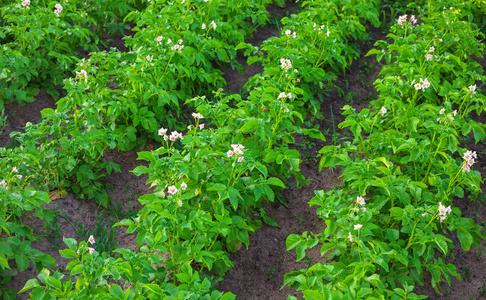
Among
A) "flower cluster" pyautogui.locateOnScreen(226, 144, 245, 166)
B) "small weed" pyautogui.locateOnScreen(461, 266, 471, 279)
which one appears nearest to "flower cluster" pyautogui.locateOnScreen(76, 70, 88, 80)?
"flower cluster" pyautogui.locateOnScreen(226, 144, 245, 166)

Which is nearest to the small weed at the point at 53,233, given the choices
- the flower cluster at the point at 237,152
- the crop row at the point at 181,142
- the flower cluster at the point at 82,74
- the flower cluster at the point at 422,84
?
the crop row at the point at 181,142

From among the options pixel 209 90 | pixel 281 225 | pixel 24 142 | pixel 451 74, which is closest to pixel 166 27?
pixel 209 90

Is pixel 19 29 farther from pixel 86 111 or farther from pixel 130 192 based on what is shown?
pixel 130 192

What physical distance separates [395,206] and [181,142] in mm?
1610

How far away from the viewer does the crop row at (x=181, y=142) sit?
307 centimetres

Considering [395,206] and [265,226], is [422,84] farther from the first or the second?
[265,226]

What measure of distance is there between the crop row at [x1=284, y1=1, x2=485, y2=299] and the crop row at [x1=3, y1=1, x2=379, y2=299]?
427mm

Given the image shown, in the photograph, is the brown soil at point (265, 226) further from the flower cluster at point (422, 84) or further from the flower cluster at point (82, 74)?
the flower cluster at point (422, 84)

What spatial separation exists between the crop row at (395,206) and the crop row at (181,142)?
0.43 meters

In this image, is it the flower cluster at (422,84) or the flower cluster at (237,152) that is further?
the flower cluster at (422,84)

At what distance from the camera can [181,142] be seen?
3.62 metres

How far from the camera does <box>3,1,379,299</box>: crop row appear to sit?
3.07 m

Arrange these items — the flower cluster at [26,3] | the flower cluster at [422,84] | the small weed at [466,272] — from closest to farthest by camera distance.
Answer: the small weed at [466,272] → the flower cluster at [422,84] → the flower cluster at [26,3]

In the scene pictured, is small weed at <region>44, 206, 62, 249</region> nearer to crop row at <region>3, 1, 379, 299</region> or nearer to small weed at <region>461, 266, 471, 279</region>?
crop row at <region>3, 1, 379, 299</region>
